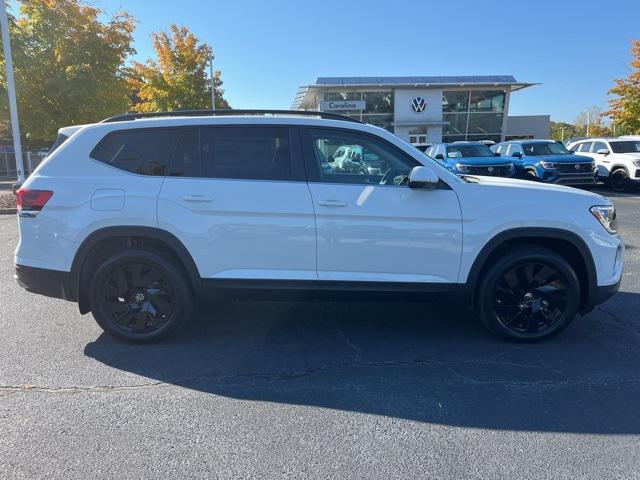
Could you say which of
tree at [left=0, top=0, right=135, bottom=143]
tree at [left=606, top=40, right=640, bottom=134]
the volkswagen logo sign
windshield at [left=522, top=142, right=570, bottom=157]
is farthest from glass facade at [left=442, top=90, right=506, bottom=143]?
tree at [left=0, top=0, right=135, bottom=143]

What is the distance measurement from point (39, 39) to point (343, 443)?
17681mm

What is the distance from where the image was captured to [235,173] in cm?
409

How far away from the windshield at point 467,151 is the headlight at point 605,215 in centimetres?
1329

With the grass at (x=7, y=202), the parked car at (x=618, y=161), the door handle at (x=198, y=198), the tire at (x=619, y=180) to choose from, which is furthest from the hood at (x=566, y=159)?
the grass at (x=7, y=202)

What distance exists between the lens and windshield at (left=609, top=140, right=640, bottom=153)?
17.0 m

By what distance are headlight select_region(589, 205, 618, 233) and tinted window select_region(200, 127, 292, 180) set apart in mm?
2560

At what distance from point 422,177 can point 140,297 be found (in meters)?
2.56

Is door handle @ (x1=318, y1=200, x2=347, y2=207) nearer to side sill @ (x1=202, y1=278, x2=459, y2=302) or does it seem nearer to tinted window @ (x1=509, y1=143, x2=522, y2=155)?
side sill @ (x1=202, y1=278, x2=459, y2=302)

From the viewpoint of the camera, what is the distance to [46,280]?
4.11 meters

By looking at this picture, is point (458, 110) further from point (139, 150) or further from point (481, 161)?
point (139, 150)

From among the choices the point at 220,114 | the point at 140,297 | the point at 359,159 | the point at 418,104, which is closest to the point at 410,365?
the point at 359,159

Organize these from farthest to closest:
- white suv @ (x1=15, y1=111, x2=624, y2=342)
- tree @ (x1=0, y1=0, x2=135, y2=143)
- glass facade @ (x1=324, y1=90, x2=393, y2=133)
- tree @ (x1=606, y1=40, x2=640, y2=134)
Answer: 1. glass facade @ (x1=324, y1=90, x2=393, y2=133)
2. tree @ (x1=606, y1=40, x2=640, y2=134)
3. tree @ (x1=0, y1=0, x2=135, y2=143)
4. white suv @ (x1=15, y1=111, x2=624, y2=342)

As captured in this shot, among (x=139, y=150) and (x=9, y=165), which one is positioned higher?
(x=139, y=150)

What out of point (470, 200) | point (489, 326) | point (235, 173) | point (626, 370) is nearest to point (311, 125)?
point (235, 173)
